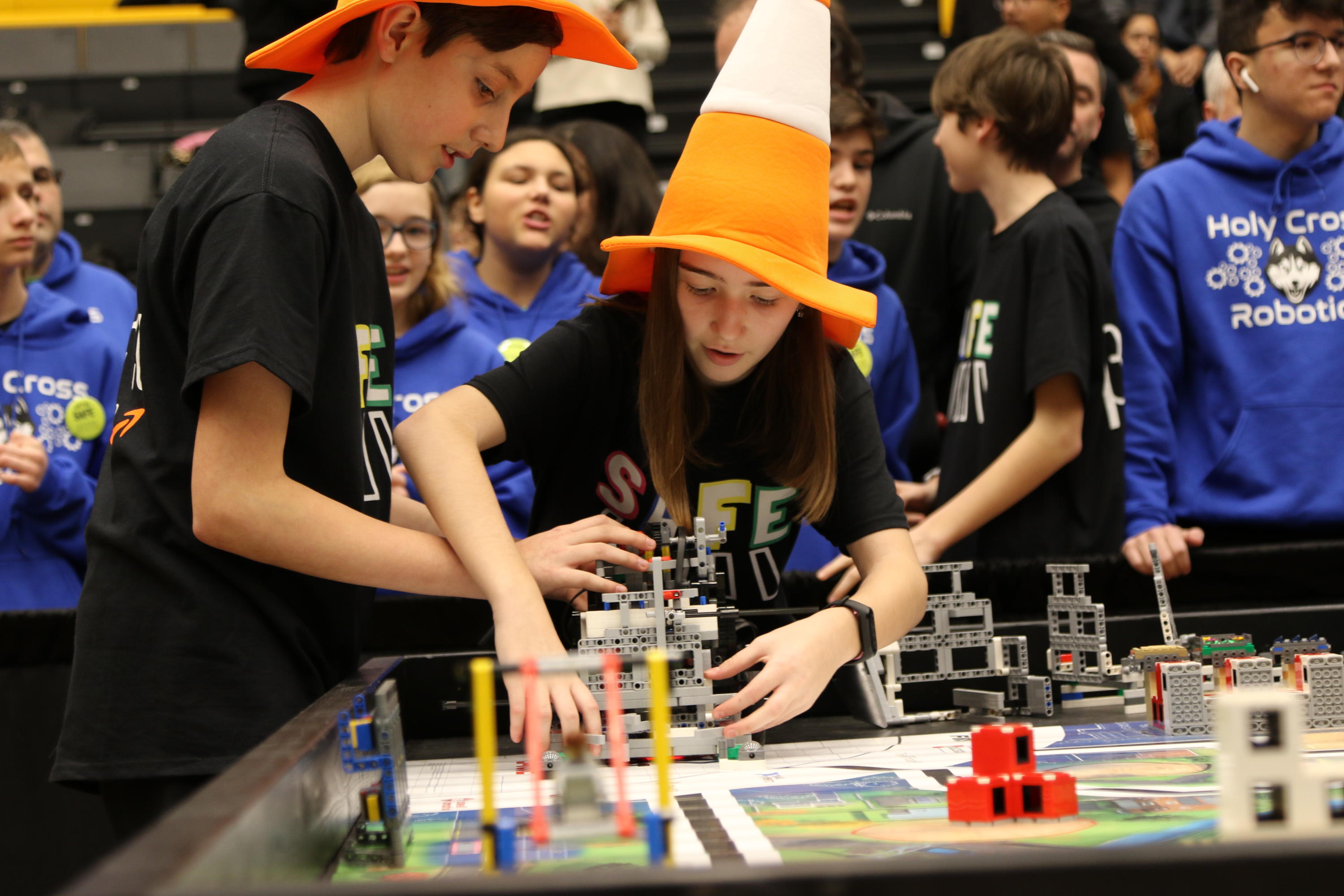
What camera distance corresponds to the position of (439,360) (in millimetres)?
3404

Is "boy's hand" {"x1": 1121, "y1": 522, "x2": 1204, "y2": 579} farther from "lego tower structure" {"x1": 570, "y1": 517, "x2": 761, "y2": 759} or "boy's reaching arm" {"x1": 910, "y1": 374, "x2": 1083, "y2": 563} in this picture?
"lego tower structure" {"x1": 570, "y1": 517, "x2": 761, "y2": 759}

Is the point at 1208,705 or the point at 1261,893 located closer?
the point at 1261,893

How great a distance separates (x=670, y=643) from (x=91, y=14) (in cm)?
983

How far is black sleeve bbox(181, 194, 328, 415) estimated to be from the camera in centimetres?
136

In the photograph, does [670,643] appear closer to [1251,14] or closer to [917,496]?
[917,496]

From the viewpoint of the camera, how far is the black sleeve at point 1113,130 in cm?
443

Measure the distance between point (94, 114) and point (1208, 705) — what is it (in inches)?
348

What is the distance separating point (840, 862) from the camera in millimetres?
766

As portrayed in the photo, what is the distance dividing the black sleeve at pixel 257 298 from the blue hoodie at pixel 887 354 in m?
2.05

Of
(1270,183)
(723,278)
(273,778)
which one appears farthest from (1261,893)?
(1270,183)

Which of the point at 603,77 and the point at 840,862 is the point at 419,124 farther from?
the point at 603,77

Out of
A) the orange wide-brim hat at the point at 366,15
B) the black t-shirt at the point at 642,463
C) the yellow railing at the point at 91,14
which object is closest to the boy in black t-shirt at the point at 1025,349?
the black t-shirt at the point at 642,463

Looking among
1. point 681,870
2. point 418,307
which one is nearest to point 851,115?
point 418,307

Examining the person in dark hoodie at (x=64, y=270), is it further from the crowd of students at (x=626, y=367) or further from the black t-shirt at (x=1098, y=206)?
the black t-shirt at (x=1098, y=206)
